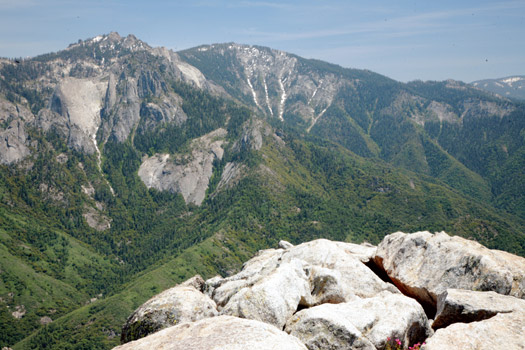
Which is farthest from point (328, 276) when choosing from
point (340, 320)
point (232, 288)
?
point (232, 288)

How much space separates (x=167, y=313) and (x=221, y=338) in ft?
33.3

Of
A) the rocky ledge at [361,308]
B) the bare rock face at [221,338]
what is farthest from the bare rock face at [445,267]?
the bare rock face at [221,338]

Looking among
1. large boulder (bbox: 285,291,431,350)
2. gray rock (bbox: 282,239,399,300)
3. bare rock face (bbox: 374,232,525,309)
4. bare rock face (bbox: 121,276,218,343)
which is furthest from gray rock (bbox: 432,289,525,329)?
bare rock face (bbox: 121,276,218,343)

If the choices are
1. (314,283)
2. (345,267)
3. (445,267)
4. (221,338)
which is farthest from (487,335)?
(221,338)

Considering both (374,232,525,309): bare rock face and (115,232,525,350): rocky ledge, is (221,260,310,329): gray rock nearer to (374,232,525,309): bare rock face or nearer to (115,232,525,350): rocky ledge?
(115,232,525,350): rocky ledge

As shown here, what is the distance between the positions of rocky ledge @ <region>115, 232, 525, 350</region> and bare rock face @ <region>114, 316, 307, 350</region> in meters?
0.06

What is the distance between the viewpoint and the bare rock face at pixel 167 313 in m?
28.4

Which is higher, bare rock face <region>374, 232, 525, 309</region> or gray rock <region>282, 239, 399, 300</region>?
bare rock face <region>374, 232, 525, 309</region>

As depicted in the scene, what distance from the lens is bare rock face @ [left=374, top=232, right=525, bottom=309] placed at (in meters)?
27.7

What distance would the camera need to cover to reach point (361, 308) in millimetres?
27172

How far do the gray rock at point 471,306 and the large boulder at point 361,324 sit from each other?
178 cm

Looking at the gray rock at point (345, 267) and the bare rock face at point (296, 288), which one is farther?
the gray rock at point (345, 267)

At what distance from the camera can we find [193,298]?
98.4ft

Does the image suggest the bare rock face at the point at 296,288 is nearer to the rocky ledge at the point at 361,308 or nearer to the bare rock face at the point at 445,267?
the rocky ledge at the point at 361,308
